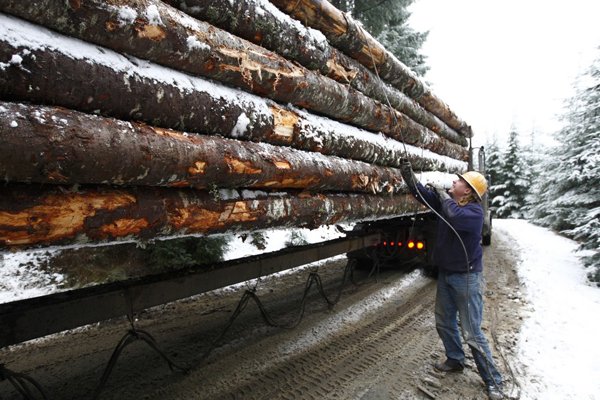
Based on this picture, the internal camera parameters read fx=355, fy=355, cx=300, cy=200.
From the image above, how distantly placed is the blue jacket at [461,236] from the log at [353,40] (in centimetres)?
169

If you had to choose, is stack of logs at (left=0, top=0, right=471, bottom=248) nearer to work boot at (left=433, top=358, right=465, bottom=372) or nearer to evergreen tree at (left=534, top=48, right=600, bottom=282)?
work boot at (left=433, top=358, right=465, bottom=372)

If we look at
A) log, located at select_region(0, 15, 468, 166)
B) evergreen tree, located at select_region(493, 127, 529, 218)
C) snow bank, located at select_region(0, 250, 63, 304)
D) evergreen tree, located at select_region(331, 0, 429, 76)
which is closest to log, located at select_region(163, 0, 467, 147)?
log, located at select_region(0, 15, 468, 166)

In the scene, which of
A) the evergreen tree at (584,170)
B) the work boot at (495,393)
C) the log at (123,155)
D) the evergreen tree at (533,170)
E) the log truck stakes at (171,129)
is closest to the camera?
the log at (123,155)

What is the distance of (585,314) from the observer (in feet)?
19.1

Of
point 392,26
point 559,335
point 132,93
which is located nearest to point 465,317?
point 559,335

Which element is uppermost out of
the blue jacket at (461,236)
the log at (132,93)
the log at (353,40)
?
the log at (353,40)

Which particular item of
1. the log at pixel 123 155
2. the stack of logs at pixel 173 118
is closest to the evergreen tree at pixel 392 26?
the stack of logs at pixel 173 118

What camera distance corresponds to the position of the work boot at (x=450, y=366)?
380 cm

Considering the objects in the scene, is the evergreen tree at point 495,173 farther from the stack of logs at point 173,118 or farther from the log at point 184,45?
the log at point 184,45

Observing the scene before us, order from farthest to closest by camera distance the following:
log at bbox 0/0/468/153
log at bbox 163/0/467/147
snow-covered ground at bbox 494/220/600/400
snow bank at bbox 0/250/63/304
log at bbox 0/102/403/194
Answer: snow bank at bbox 0/250/63/304
snow-covered ground at bbox 494/220/600/400
log at bbox 163/0/467/147
log at bbox 0/0/468/153
log at bbox 0/102/403/194

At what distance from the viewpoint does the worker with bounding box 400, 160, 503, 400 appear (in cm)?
352

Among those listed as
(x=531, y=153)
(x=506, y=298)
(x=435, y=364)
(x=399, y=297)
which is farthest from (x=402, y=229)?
(x=531, y=153)

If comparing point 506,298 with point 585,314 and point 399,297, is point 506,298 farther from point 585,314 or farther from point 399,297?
point 399,297

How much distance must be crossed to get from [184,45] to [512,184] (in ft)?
107
